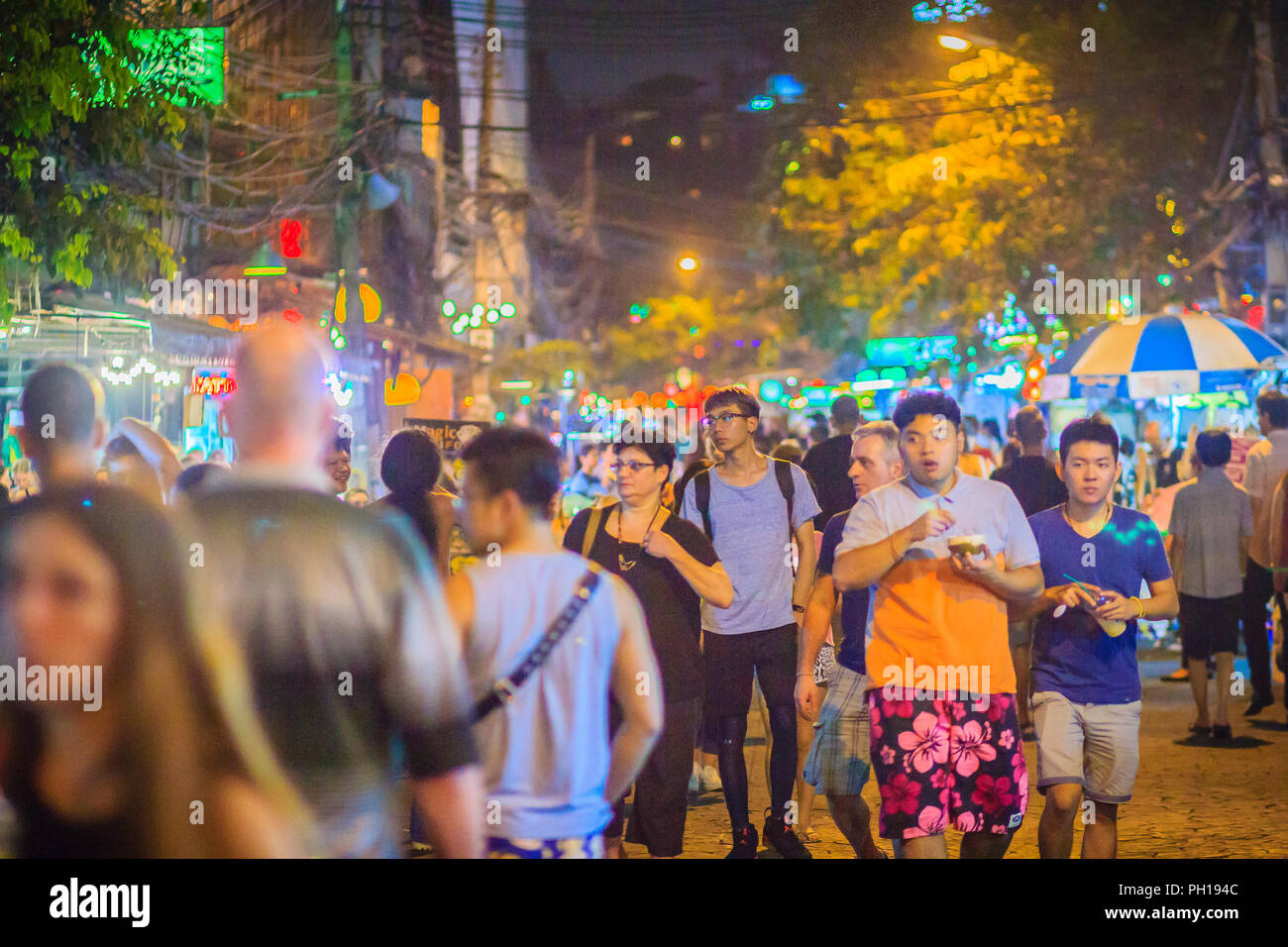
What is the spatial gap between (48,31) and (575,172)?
7503 cm

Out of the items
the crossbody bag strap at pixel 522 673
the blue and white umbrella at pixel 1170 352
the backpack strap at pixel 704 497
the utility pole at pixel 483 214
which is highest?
the utility pole at pixel 483 214

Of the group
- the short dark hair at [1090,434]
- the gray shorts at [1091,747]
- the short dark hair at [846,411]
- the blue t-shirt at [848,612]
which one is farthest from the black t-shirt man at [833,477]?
the gray shorts at [1091,747]

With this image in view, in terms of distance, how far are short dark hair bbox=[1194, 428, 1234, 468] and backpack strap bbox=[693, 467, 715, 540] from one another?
4.49 metres

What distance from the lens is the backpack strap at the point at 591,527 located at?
5664 millimetres

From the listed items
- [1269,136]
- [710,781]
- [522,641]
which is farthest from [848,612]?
[1269,136]

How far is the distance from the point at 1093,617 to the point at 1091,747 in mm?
481

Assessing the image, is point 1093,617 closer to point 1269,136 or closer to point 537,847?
point 537,847

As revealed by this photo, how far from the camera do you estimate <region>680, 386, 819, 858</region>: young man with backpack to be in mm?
6156

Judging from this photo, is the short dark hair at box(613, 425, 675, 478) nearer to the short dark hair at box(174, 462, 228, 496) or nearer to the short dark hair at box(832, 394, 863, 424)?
the short dark hair at box(174, 462, 228, 496)

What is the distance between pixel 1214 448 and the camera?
9266 millimetres

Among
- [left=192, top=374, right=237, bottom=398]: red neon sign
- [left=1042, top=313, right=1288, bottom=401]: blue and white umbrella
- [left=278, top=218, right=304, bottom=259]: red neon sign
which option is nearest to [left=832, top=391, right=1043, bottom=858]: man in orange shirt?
[left=1042, top=313, right=1288, bottom=401]: blue and white umbrella

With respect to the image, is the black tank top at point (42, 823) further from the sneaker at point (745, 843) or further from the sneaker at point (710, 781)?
the sneaker at point (710, 781)

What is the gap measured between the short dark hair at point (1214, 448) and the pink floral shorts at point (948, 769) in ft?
17.6
